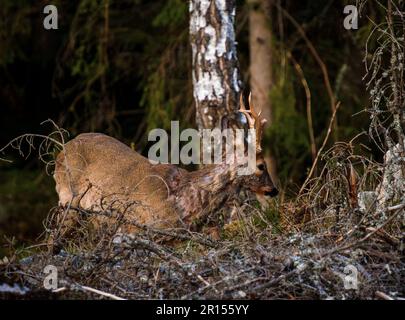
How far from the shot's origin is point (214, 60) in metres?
8.34

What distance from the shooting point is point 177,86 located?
1212 centimetres

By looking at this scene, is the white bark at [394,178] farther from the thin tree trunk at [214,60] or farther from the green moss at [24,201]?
the green moss at [24,201]

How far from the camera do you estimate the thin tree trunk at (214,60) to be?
830 centimetres

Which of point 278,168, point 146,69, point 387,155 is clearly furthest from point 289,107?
point 387,155

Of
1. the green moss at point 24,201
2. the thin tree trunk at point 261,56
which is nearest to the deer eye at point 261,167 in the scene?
the thin tree trunk at point 261,56

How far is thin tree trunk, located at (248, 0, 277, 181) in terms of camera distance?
38.8ft

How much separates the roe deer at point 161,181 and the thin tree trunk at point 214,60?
0.44m

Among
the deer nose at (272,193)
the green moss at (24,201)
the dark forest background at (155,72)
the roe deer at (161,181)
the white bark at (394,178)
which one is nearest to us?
the white bark at (394,178)

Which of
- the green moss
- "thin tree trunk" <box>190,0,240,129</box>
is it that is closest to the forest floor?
"thin tree trunk" <box>190,0,240,129</box>

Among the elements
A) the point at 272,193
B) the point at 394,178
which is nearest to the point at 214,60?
the point at 272,193

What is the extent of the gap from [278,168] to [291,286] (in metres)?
7.44

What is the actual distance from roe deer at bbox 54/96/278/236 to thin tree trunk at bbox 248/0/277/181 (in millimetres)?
3470

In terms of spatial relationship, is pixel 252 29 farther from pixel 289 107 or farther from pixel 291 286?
pixel 291 286

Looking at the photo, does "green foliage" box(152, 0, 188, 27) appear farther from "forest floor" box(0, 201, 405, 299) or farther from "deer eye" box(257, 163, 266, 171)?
"forest floor" box(0, 201, 405, 299)
